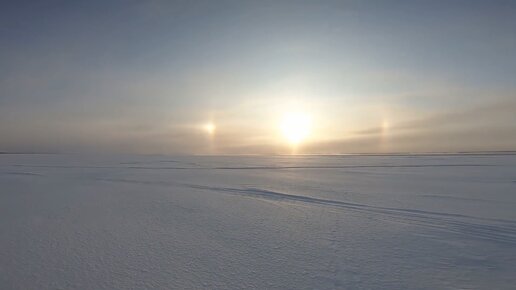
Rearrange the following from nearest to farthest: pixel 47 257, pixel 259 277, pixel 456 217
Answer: pixel 259 277 → pixel 47 257 → pixel 456 217

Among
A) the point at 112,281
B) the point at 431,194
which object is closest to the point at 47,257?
the point at 112,281

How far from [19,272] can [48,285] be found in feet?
2.19

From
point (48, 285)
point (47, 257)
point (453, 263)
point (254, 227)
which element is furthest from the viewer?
point (254, 227)

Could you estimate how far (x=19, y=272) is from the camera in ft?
12.9

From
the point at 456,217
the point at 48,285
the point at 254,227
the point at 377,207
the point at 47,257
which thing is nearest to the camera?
the point at 48,285

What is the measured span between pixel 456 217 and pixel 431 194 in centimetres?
344

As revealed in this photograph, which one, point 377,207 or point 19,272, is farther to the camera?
point 377,207

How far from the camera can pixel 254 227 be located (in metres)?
6.11

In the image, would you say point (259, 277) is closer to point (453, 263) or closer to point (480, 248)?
point (453, 263)

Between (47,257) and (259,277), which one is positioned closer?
(259,277)

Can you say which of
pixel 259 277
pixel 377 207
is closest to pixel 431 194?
pixel 377 207

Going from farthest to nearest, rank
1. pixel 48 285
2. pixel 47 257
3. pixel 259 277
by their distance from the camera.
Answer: pixel 47 257 < pixel 259 277 < pixel 48 285

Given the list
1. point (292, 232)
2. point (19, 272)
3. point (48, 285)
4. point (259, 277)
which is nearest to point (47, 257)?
point (19, 272)

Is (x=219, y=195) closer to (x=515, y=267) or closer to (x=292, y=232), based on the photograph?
(x=292, y=232)
